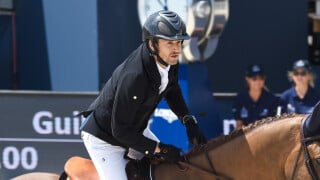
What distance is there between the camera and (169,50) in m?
3.92

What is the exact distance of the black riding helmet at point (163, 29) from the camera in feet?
12.7

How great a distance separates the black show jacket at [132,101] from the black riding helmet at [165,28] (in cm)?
12

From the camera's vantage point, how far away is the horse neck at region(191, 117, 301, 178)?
12.1ft

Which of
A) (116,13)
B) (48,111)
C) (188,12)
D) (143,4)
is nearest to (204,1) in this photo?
(188,12)

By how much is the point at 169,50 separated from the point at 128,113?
43cm

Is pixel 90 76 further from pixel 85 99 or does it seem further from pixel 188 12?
pixel 188 12

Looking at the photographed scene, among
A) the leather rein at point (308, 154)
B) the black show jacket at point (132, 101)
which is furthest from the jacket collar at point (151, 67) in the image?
the leather rein at point (308, 154)

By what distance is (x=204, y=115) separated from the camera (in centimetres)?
727

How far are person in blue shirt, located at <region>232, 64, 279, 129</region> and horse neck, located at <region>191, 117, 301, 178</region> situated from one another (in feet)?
12.0

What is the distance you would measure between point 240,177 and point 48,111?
13.9 ft

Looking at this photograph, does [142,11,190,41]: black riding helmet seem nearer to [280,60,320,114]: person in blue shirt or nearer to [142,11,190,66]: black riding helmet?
[142,11,190,66]: black riding helmet

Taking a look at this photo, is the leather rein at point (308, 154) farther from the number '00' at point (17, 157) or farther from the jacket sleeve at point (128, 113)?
the number '00' at point (17, 157)

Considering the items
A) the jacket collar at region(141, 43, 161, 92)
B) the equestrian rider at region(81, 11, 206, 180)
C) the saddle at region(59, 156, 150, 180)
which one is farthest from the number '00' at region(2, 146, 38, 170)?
the jacket collar at region(141, 43, 161, 92)

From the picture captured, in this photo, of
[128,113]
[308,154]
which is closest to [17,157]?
[128,113]
